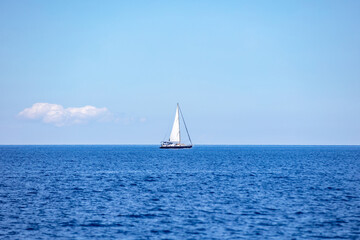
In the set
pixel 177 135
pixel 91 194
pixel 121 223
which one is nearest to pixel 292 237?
pixel 121 223

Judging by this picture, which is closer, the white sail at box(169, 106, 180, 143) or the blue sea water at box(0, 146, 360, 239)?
the blue sea water at box(0, 146, 360, 239)

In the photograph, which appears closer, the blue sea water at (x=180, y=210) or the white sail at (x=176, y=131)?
the blue sea water at (x=180, y=210)

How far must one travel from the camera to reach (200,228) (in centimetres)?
3156

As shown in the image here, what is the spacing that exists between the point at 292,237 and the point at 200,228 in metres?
→ 7.12

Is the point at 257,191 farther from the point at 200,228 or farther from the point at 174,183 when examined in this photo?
the point at 200,228

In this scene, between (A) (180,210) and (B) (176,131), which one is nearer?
(A) (180,210)

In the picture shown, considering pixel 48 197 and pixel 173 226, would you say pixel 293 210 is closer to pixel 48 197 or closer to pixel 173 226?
pixel 173 226

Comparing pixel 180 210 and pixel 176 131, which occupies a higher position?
pixel 176 131

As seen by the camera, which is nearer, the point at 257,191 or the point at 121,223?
the point at 121,223

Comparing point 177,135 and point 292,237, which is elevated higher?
point 177,135

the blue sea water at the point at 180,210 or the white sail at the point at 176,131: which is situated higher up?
the white sail at the point at 176,131

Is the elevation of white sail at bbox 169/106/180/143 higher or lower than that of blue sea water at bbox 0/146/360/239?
higher

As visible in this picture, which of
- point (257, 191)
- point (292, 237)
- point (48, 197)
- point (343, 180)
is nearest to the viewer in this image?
point (292, 237)

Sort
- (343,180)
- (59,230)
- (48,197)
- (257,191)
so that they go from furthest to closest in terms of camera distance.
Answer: (343,180)
(257,191)
(48,197)
(59,230)
